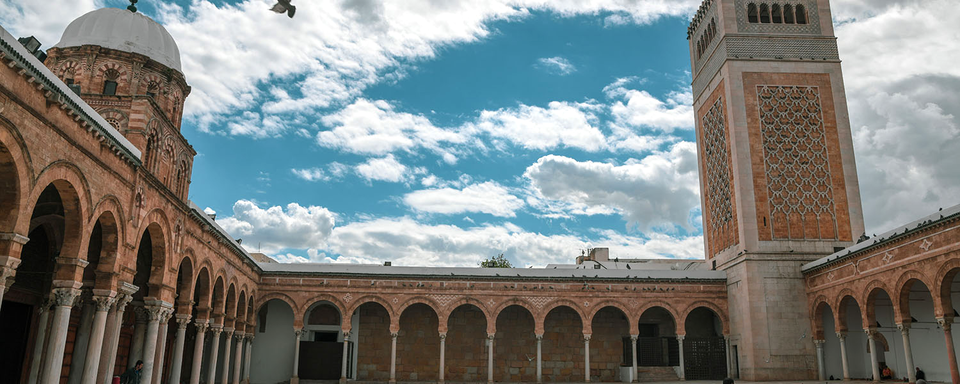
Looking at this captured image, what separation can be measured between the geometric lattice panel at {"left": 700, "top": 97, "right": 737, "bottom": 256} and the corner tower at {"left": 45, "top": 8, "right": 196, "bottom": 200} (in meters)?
18.6

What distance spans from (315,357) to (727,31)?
19521 millimetres

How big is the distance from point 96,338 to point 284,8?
8.88 meters

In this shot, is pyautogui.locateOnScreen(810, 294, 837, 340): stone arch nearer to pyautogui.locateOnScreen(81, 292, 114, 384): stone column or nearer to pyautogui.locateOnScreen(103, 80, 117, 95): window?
pyautogui.locateOnScreen(81, 292, 114, 384): stone column

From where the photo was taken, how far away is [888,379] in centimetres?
2112

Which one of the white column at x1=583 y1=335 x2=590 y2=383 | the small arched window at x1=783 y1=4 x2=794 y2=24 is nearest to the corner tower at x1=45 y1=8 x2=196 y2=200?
the white column at x1=583 y1=335 x2=590 y2=383

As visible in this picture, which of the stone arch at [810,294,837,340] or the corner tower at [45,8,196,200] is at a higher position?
the corner tower at [45,8,196,200]

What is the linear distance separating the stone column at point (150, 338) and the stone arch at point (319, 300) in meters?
9.60

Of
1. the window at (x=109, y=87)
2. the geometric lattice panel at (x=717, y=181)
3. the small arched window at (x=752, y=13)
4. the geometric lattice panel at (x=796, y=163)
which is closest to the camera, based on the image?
the window at (x=109, y=87)

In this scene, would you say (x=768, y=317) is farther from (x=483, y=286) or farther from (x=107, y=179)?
(x=107, y=179)

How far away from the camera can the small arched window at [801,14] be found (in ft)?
85.6

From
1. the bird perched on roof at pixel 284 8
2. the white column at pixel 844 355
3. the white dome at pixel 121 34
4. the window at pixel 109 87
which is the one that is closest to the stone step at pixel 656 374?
the white column at pixel 844 355

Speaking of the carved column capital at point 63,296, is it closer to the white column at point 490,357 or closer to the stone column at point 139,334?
the stone column at point 139,334

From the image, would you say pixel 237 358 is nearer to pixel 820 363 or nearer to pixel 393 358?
pixel 393 358

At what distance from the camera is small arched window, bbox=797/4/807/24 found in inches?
1027
